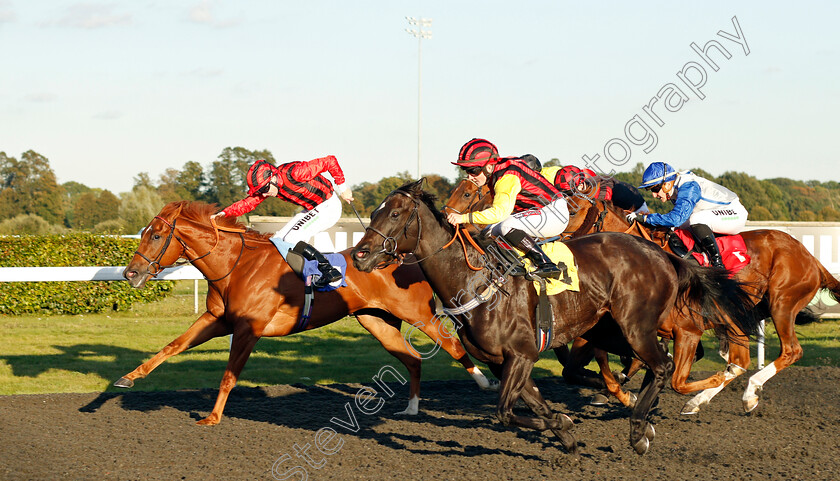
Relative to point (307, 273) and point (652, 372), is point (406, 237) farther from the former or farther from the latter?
point (652, 372)

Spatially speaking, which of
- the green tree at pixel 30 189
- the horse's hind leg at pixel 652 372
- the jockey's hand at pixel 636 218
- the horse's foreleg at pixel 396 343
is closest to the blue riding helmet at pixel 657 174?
the jockey's hand at pixel 636 218

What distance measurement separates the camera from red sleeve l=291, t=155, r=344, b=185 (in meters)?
5.93

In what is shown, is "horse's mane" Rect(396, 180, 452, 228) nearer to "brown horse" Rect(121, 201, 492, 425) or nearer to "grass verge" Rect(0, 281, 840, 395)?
"brown horse" Rect(121, 201, 492, 425)

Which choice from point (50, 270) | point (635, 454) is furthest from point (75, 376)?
point (635, 454)

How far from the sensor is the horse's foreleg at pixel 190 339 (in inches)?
209

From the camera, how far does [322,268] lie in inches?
222

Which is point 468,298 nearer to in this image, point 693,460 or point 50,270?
point 693,460

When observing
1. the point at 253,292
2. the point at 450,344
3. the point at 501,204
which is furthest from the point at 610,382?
the point at 253,292

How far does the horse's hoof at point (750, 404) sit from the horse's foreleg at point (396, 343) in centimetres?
244

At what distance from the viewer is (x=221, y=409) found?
5348 mm

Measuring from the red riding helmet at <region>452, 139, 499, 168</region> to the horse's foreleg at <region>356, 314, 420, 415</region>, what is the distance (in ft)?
6.07

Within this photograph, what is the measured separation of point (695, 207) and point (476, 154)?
2.51m

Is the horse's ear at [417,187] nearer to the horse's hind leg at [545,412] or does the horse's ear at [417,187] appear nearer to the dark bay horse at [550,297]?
the dark bay horse at [550,297]

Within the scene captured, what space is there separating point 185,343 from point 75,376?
2.25 m
